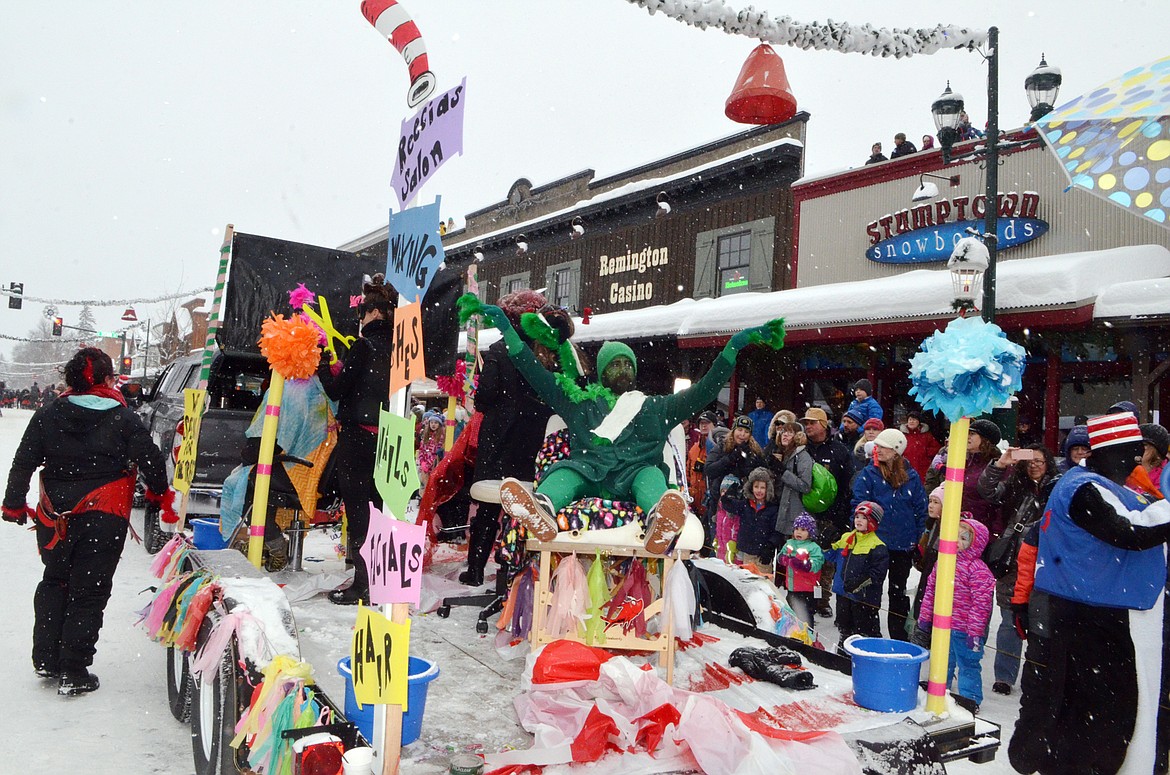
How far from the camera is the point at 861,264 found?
46.0ft

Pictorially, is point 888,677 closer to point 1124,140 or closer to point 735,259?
point 1124,140

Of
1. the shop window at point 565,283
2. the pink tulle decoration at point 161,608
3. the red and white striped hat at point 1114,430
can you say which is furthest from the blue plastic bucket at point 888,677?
the shop window at point 565,283

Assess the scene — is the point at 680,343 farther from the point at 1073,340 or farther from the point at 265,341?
the point at 265,341

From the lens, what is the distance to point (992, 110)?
7.90m

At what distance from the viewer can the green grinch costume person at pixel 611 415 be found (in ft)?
12.6

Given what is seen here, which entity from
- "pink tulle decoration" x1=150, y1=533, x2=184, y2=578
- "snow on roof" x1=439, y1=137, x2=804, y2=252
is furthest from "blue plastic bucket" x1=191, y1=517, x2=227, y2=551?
"snow on roof" x1=439, y1=137, x2=804, y2=252

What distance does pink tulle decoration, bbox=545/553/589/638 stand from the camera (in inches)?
132

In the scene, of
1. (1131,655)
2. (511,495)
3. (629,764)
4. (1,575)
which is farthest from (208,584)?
(1,575)

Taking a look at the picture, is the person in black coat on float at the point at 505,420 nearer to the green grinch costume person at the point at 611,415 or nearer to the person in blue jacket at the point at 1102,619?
the green grinch costume person at the point at 611,415

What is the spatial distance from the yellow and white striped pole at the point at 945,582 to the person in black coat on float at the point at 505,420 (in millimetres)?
2377

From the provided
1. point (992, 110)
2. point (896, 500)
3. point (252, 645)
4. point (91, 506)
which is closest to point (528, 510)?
point (252, 645)

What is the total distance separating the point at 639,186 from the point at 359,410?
15.6 meters

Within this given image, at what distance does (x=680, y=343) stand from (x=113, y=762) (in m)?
11.8

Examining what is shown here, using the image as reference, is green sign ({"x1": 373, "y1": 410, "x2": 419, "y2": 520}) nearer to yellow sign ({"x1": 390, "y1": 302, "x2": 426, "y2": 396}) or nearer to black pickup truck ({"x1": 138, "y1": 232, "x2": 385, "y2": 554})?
yellow sign ({"x1": 390, "y1": 302, "x2": 426, "y2": 396})
